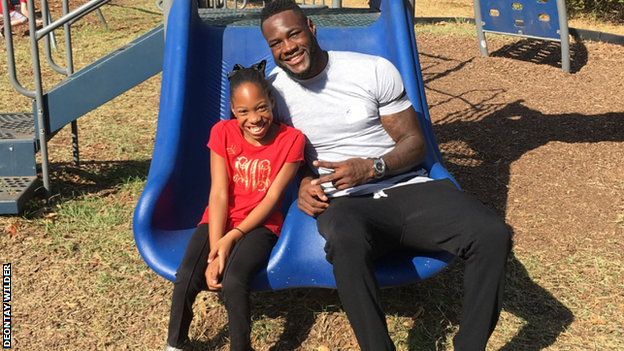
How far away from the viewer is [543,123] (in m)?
6.17

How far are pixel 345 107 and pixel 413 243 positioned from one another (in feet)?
2.25

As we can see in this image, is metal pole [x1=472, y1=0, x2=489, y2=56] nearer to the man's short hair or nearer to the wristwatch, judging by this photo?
the man's short hair

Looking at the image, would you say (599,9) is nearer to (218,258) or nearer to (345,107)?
(345,107)

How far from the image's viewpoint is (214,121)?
3791 mm

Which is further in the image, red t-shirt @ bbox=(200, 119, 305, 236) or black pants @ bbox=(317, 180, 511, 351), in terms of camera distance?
red t-shirt @ bbox=(200, 119, 305, 236)

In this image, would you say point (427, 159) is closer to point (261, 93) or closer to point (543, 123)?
point (261, 93)

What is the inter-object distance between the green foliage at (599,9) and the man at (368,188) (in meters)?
8.69

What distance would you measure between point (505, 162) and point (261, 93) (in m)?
2.83

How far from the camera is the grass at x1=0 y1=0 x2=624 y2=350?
3137 mm

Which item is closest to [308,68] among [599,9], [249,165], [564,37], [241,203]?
[249,165]

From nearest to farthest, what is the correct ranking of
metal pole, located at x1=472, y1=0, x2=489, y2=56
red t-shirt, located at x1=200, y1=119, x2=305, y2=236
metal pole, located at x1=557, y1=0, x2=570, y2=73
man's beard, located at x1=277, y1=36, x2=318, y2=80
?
red t-shirt, located at x1=200, y1=119, x2=305, y2=236, man's beard, located at x1=277, y1=36, x2=318, y2=80, metal pole, located at x1=557, y1=0, x2=570, y2=73, metal pole, located at x1=472, y1=0, x2=489, y2=56

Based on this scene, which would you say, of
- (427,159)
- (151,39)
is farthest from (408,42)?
(151,39)

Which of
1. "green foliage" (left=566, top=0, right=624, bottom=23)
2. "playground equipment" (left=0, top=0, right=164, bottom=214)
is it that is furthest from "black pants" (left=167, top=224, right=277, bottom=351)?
"green foliage" (left=566, top=0, right=624, bottom=23)

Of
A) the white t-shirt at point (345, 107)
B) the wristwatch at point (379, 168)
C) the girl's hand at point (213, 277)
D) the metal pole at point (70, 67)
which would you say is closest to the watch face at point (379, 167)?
the wristwatch at point (379, 168)
